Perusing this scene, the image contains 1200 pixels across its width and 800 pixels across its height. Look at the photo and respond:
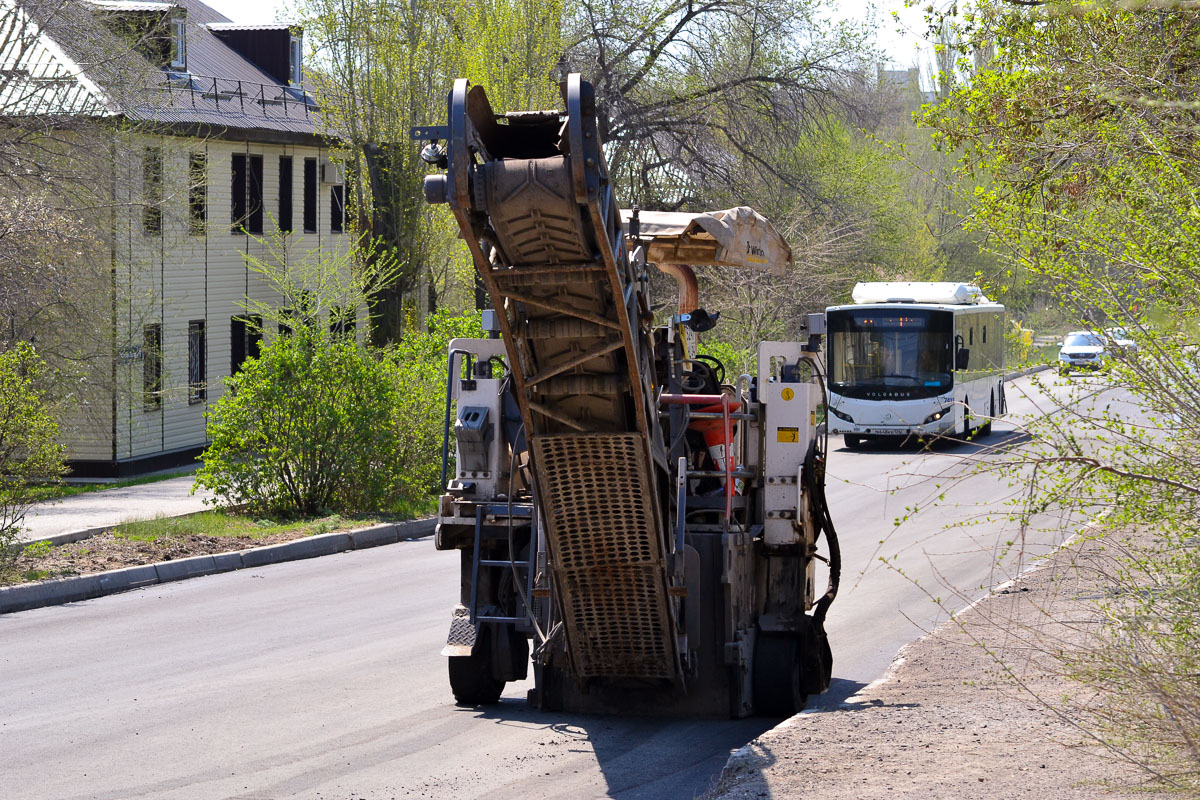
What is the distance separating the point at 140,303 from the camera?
2795 centimetres

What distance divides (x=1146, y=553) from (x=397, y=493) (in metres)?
14.5

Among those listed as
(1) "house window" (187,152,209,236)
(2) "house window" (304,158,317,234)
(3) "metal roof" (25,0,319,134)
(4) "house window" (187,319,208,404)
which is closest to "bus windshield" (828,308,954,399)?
(1) "house window" (187,152,209,236)

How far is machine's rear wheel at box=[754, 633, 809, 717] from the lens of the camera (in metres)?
9.23

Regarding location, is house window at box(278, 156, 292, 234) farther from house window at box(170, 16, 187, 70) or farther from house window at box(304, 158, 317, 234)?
house window at box(170, 16, 187, 70)

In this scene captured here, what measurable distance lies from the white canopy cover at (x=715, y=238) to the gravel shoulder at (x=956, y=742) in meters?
2.84

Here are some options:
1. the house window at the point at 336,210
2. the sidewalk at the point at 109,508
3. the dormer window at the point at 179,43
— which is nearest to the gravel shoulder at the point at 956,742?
the sidewalk at the point at 109,508

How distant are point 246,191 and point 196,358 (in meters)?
4.30

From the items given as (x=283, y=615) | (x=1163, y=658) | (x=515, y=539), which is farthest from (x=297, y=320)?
(x=1163, y=658)

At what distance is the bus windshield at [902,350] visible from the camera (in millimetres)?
30172

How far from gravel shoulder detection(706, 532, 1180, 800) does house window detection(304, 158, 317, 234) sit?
29.7 meters

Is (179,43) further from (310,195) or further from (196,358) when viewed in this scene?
(196,358)

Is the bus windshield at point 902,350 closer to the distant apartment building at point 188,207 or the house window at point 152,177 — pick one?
the distant apartment building at point 188,207

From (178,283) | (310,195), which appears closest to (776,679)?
(178,283)

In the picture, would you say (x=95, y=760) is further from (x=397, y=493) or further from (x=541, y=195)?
(x=397, y=493)
